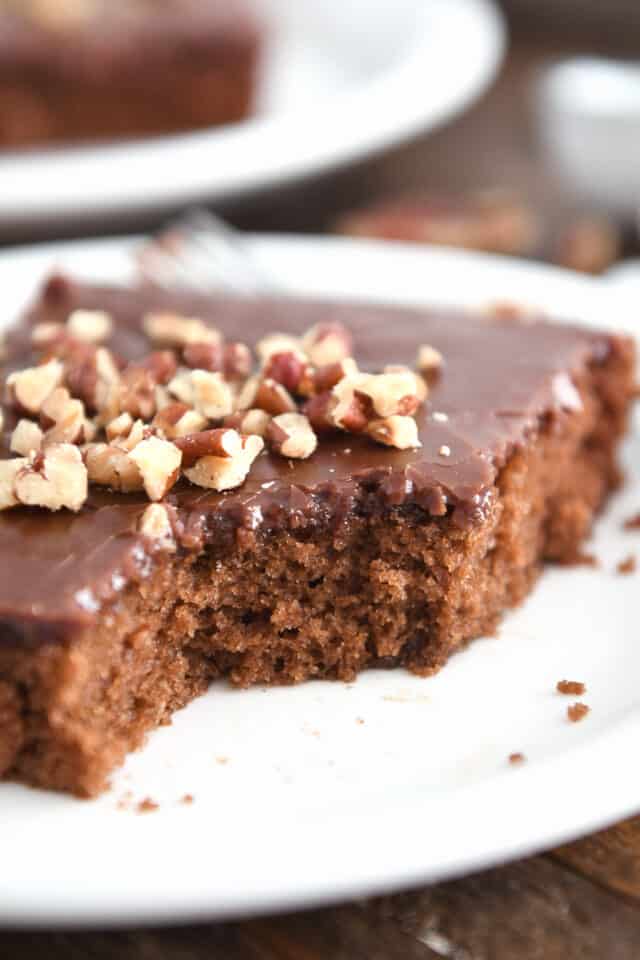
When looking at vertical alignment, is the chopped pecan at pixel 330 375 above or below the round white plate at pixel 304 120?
above

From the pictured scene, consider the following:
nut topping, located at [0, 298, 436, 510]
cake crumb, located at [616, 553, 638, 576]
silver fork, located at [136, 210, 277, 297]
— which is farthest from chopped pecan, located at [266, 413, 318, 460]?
silver fork, located at [136, 210, 277, 297]

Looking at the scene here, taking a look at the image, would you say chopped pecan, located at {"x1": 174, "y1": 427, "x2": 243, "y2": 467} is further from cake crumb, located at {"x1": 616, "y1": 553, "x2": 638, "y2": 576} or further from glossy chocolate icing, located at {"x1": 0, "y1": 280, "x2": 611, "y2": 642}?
cake crumb, located at {"x1": 616, "y1": 553, "x2": 638, "y2": 576}

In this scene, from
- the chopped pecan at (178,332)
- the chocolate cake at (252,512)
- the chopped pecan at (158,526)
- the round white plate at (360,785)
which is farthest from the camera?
the chopped pecan at (178,332)

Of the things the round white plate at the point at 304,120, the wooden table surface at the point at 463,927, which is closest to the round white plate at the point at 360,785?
the wooden table surface at the point at 463,927

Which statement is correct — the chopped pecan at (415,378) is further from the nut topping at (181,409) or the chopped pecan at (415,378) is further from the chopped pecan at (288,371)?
Result: the chopped pecan at (288,371)

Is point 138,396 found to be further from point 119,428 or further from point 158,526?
point 158,526

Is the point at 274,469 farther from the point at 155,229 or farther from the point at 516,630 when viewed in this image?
the point at 155,229

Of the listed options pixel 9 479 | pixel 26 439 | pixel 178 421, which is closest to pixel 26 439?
pixel 26 439
